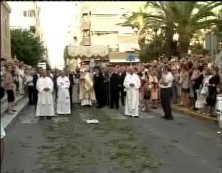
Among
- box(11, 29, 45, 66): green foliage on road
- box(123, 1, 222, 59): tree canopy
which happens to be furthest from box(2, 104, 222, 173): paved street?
box(11, 29, 45, 66): green foliage on road

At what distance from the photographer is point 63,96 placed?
20.5 m

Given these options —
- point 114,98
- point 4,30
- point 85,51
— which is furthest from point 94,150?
point 85,51

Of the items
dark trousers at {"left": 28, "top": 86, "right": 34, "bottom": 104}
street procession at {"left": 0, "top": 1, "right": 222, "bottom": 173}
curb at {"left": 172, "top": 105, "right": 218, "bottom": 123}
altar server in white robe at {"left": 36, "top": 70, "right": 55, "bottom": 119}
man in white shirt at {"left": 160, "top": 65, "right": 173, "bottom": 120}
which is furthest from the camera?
dark trousers at {"left": 28, "top": 86, "right": 34, "bottom": 104}

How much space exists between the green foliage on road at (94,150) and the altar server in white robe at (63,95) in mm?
4615

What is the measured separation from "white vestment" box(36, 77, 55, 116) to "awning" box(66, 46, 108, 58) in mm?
10245

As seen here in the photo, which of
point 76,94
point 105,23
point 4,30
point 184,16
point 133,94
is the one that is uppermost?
point 105,23

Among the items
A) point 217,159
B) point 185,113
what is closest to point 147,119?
point 185,113

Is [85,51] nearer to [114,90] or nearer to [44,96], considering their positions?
[114,90]

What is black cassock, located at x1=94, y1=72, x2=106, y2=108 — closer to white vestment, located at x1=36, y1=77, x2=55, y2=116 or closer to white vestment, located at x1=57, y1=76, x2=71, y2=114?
white vestment, located at x1=57, y1=76, x2=71, y2=114

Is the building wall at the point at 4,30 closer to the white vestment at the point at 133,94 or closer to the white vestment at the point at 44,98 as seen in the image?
the white vestment at the point at 44,98

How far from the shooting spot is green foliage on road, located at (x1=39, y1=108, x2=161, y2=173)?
28.7 feet

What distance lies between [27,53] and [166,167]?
52.7 meters

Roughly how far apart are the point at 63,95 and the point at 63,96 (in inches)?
2.4

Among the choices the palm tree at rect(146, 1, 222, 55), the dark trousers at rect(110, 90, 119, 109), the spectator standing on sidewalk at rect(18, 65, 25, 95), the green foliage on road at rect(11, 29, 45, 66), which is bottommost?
the dark trousers at rect(110, 90, 119, 109)
